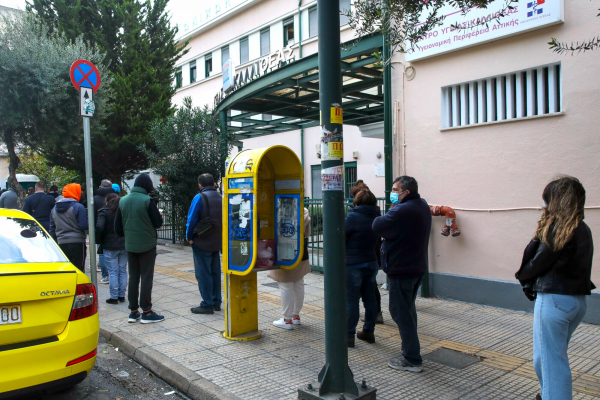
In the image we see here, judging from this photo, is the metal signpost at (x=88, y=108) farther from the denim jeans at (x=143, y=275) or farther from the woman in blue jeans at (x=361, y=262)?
the woman in blue jeans at (x=361, y=262)

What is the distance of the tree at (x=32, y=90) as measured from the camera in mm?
9461

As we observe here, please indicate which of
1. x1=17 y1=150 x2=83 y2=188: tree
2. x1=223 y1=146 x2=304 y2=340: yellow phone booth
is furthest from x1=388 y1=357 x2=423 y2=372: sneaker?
x1=17 y1=150 x2=83 y2=188: tree

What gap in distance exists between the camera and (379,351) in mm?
4812

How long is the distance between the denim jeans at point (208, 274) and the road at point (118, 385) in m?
1.50

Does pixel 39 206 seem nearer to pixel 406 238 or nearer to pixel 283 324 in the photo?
pixel 283 324

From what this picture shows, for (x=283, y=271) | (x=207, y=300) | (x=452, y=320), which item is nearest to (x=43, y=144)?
(x=207, y=300)

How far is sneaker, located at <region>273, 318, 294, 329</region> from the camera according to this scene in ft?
18.2

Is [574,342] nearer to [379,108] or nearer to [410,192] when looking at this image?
[410,192]

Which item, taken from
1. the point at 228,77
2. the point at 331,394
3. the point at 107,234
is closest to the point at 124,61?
the point at 228,77

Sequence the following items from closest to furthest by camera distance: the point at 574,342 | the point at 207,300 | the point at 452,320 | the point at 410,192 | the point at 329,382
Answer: the point at 329,382 < the point at 410,192 < the point at 574,342 < the point at 452,320 < the point at 207,300

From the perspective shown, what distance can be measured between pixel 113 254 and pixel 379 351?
4.35 meters

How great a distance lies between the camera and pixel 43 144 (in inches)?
441

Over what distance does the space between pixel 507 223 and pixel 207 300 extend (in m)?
4.24

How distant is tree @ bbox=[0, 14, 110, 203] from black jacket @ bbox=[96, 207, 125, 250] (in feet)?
14.6
